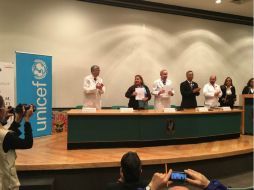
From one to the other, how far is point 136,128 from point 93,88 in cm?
113

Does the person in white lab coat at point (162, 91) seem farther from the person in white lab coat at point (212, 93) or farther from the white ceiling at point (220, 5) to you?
the white ceiling at point (220, 5)

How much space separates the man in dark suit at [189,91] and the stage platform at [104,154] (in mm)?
1101

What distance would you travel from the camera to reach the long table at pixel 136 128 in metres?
4.74

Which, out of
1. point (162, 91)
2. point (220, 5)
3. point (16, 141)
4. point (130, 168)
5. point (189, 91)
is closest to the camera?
point (130, 168)

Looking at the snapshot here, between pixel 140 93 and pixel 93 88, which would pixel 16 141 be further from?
pixel 140 93

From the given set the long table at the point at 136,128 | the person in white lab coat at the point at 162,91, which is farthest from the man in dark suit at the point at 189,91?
the long table at the point at 136,128

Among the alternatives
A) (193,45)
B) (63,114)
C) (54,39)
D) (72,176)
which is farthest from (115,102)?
(72,176)

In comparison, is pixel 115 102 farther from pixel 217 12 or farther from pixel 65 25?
pixel 217 12

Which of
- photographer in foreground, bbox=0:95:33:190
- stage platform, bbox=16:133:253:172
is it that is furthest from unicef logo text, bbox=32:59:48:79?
photographer in foreground, bbox=0:95:33:190

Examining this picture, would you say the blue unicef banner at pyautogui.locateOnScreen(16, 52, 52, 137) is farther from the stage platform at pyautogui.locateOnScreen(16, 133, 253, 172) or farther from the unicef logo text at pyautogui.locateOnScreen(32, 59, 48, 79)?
the stage platform at pyautogui.locateOnScreen(16, 133, 253, 172)

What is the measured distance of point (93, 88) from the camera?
216 inches

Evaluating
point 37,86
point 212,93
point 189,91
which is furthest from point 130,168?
point 212,93

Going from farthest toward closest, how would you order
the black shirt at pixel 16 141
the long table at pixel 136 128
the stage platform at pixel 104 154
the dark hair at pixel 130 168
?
the long table at pixel 136 128
the stage platform at pixel 104 154
the black shirt at pixel 16 141
the dark hair at pixel 130 168

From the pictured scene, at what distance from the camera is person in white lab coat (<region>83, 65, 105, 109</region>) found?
17.7ft
